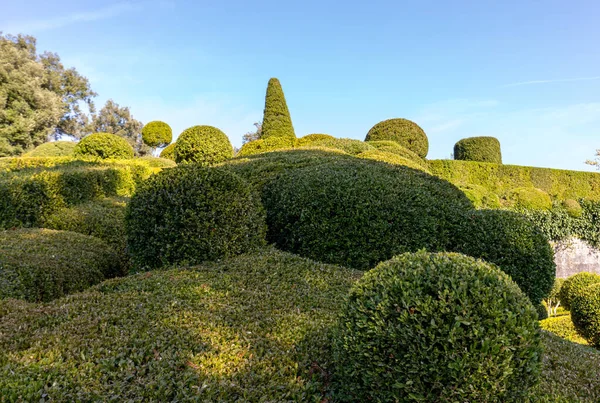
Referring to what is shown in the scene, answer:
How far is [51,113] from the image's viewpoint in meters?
27.8

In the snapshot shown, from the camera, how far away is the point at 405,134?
2088cm

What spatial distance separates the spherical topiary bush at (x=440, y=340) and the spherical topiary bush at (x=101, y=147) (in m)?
14.2

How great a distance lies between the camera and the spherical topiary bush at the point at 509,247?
5965 millimetres

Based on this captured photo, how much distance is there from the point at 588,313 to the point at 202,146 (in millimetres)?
10924

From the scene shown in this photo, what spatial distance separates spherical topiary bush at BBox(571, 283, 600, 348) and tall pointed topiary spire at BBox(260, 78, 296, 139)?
13.2 m

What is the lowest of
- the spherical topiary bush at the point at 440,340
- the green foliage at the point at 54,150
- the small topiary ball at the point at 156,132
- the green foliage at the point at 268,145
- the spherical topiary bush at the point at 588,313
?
the spherical topiary bush at the point at 588,313

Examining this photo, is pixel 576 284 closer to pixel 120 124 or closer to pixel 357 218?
pixel 357 218

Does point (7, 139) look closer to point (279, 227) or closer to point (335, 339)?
point (279, 227)

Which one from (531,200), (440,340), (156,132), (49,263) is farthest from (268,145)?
(156,132)

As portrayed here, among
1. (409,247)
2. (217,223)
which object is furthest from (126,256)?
(409,247)

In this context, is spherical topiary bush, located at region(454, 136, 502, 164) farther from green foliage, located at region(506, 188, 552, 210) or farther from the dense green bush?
the dense green bush

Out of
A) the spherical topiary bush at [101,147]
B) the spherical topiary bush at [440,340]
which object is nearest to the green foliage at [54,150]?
the spherical topiary bush at [101,147]

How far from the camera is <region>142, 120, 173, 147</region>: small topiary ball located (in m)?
27.6

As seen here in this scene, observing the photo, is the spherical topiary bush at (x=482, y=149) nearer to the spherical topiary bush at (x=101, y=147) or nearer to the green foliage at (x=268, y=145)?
the green foliage at (x=268, y=145)
